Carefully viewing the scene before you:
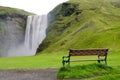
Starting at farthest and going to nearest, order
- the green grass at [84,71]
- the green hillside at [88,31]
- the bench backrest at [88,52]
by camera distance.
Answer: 1. the green hillside at [88,31]
2. the bench backrest at [88,52]
3. the green grass at [84,71]

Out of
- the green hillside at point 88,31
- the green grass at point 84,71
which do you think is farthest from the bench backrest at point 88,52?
the green hillside at point 88,31

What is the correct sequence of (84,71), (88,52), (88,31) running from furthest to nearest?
(88,31) < (88,52) < (84,71)

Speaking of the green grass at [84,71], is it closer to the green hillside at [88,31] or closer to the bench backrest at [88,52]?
the bench backrest at [88,52]

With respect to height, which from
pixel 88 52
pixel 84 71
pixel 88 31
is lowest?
pixel 84 71

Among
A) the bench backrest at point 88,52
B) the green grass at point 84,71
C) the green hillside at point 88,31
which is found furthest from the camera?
the green hillside at point 88,31

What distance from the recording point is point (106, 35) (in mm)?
114812

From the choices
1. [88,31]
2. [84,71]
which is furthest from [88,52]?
[88,31]

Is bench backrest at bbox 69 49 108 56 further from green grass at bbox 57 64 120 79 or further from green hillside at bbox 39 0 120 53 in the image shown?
green hillside at bbox 39 0 120 53

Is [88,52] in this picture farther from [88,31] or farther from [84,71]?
[88,31]

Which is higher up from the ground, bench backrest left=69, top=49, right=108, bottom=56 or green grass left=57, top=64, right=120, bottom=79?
bench backrest left=69, top=49, right=108, bottom=56

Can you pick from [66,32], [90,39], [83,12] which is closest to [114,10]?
[83,12]

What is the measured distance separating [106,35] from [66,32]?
6993 cm

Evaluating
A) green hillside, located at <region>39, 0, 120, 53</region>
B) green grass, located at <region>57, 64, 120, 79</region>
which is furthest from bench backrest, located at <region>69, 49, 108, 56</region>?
green hillside, located at <region>39, 0, 120, 53</region>

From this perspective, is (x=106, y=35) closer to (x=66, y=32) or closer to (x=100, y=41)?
(x=100, y=41)
